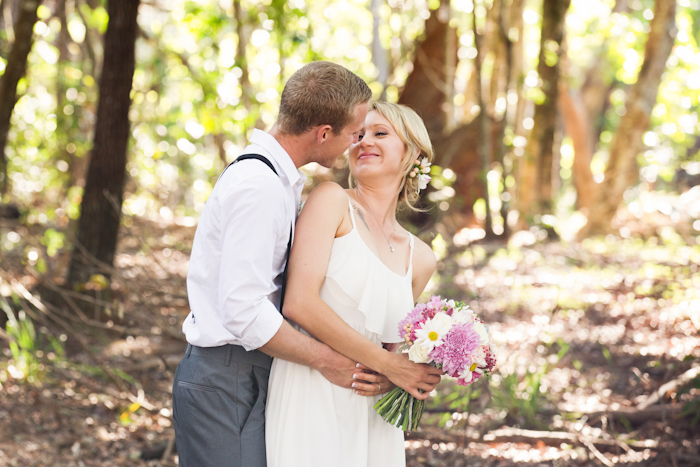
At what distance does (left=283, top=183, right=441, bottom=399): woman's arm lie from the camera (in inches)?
85.3

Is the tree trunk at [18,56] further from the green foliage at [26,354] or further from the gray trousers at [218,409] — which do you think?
the gray trousers at [218,409]

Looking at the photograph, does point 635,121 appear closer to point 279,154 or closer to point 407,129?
point 407,129

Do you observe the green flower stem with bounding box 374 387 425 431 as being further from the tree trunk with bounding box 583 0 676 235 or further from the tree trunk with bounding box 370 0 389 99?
the tree trunk with bounding box 583 0 676 235

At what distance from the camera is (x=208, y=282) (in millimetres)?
2115

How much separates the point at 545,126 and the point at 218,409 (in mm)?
9908

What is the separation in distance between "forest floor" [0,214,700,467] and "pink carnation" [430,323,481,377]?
82.6 inches

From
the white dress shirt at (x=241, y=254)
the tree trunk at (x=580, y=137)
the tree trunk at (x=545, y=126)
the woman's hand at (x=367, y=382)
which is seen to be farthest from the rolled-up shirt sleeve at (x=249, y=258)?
the tree trunk at (x=580, y=137)

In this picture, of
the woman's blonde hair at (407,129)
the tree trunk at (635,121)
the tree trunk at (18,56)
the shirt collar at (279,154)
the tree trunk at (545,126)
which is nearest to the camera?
the shirt collar at (279,154)

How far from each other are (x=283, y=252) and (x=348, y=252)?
26cm

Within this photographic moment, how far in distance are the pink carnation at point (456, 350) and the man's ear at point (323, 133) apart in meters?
0.82

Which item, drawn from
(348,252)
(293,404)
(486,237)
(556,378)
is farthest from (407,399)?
(486,237)

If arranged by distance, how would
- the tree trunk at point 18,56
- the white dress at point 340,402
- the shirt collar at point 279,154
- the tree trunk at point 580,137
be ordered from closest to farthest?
the shirt collar at point 279,154 < the white dress at point 340,402 < the tree trunk at point 18,56 < the tree trunk at point 580,137

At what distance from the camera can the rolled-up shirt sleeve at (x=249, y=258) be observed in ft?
6.33

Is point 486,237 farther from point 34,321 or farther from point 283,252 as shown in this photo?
point 283,252
